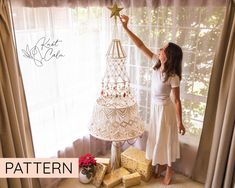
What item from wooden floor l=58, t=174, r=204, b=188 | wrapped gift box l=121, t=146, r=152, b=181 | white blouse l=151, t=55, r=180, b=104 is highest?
white blouse l=151, t=55, r=180, b=104

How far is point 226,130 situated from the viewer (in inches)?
77.7

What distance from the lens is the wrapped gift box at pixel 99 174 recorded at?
93.0 inches

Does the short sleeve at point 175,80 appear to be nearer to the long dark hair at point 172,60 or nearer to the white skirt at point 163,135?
the long dark hair at point 172,60

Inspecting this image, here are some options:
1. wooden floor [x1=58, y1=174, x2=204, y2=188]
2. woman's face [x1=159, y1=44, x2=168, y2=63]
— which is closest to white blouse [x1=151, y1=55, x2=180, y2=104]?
woman's face [x1=159, y1=44, x2=168, y2=63]

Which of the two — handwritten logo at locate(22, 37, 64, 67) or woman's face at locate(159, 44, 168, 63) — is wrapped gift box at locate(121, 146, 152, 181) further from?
handwritten logo at locate(22, 37, 64, 67)

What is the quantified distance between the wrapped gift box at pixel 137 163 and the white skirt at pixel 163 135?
0.46 ft

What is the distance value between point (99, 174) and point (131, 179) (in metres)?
0.34

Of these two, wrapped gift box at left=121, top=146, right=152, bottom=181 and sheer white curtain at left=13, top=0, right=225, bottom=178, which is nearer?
sheer white curtain at left=13, top=0, right=225, bottom=178

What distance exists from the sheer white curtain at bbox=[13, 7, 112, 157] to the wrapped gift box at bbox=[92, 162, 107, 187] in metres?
0.43

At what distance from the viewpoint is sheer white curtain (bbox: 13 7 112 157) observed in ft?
6.45

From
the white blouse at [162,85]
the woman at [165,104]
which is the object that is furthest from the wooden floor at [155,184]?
the white blouse at [162,85]

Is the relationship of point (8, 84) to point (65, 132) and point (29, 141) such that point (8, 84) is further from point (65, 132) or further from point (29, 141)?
point (65, 132)

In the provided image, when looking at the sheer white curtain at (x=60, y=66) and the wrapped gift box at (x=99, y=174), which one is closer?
the sheer white curtain at (x=60, y=66)

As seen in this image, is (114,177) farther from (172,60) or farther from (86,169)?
(172,60)
